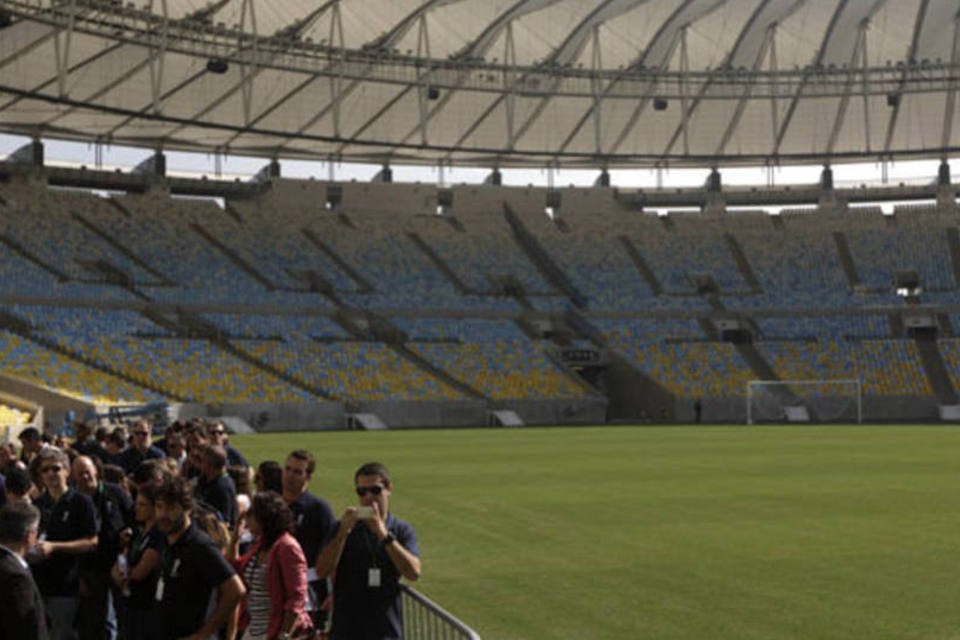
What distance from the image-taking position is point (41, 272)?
2152 inches

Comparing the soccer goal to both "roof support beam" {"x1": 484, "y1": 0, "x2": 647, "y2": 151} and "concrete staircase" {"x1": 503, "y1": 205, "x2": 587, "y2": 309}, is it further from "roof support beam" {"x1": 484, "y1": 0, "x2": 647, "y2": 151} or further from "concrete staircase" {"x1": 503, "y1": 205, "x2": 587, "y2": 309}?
"roof support beam" {"x1": 484, "y1": 0, "x2": 647, "y2": 151}

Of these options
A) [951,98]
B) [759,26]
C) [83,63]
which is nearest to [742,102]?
[759,26]

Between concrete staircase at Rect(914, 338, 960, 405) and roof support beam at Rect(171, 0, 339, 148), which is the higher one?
roof support beam at Rect(171, 0, 339, 148)

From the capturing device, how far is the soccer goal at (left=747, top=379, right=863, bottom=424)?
57781 millimetres

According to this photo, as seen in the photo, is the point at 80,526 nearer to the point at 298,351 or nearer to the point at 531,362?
the point at 298,351

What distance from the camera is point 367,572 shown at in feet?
22.2

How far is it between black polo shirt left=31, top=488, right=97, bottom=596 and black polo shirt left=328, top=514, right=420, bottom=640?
2512mm

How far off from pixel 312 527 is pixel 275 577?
3.89 feet

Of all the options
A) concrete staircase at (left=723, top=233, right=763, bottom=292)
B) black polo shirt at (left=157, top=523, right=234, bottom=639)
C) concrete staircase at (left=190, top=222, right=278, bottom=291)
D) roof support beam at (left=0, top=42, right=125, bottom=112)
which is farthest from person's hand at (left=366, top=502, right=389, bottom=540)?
concrete staircase at (left=723, top=233, right=763, bottom=292)

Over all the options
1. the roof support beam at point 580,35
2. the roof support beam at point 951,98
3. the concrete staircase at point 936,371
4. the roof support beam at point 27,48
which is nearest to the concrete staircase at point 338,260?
the roof support beam at point 580,35

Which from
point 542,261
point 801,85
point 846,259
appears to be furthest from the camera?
point 542,261

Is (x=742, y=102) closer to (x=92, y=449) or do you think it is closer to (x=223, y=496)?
(x=92, y=449)

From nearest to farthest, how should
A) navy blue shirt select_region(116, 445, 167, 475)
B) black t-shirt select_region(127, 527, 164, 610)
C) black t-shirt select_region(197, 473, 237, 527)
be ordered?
black t-shirt select_region(127, 527, 164, 610) < black t-shirt select_region(197, 473, 237, 527) < navy blue shirt select_region(116, 445, 167, 475)

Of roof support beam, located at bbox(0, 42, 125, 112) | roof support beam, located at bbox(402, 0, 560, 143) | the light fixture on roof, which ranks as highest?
roof support beam, located at bbox(402, 0, 560, 143)
